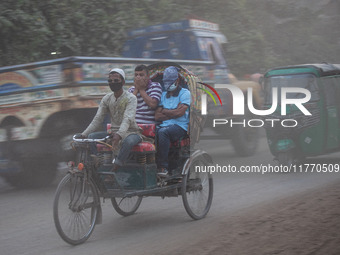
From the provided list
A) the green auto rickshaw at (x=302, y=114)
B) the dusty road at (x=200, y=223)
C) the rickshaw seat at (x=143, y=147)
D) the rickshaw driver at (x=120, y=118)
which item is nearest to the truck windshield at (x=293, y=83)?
the green auto rickshaw at (x=302, y=114)

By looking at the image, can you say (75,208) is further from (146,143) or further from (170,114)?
(170,114)

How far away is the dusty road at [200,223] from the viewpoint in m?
5.39

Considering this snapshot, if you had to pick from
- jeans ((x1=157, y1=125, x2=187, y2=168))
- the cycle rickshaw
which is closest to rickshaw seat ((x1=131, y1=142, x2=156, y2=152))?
the cycle rickshaw

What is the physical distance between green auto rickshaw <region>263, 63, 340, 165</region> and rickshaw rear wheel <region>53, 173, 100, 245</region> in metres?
5.24

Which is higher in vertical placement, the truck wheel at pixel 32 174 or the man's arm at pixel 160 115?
the man's arm at pixel 160 115

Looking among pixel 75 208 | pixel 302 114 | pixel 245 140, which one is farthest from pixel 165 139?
pixel 245 140

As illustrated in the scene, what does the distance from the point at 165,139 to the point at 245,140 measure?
19.9 ft

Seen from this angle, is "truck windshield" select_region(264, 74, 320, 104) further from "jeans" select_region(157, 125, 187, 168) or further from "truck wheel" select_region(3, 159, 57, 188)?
"jeans" select_region(157, 125, 187, 168)

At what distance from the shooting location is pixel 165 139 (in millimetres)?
6484

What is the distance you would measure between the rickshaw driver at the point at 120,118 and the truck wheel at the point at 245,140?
20.2 ft

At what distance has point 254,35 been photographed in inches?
857

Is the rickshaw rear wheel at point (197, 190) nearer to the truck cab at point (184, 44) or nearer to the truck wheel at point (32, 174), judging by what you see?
the truck wheel at point (32, 174)

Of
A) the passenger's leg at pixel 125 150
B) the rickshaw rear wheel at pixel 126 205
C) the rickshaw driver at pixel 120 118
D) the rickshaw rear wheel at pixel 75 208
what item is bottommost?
the rickshaw rear wheel at pixel 126 205

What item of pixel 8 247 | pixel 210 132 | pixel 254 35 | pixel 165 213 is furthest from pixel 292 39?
pixel 8 247
